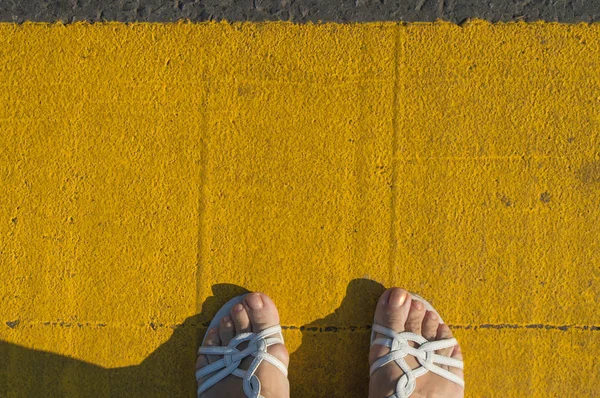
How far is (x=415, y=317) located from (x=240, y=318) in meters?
0.78

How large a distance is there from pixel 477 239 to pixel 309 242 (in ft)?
2.46

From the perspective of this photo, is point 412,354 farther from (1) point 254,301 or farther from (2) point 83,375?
(2) point 83,375

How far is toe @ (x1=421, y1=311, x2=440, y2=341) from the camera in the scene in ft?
5.89

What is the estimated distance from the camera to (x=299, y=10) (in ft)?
6.12

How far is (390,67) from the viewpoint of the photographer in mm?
1831

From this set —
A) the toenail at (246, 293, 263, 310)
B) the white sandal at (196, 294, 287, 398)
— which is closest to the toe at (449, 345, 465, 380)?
the white sandal at (196, 294, 287, 398)

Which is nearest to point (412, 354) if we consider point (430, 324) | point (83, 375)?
point (430, 324)

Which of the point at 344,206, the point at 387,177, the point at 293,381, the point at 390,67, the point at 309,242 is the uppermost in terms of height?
the point at 390,67

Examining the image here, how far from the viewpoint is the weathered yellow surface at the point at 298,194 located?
1814 mm

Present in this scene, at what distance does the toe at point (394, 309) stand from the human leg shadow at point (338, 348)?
0.06 meters

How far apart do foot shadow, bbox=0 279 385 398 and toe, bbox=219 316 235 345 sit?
74 millimetres

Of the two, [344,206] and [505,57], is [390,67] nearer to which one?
[505,57]

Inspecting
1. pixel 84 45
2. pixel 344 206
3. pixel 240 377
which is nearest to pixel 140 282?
pixel 240 377

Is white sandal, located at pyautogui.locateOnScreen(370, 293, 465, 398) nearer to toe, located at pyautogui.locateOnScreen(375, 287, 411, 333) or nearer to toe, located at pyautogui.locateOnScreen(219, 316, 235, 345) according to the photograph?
toe, located at pyautogui.locateOnScreen(375, 287, 411, 333)
